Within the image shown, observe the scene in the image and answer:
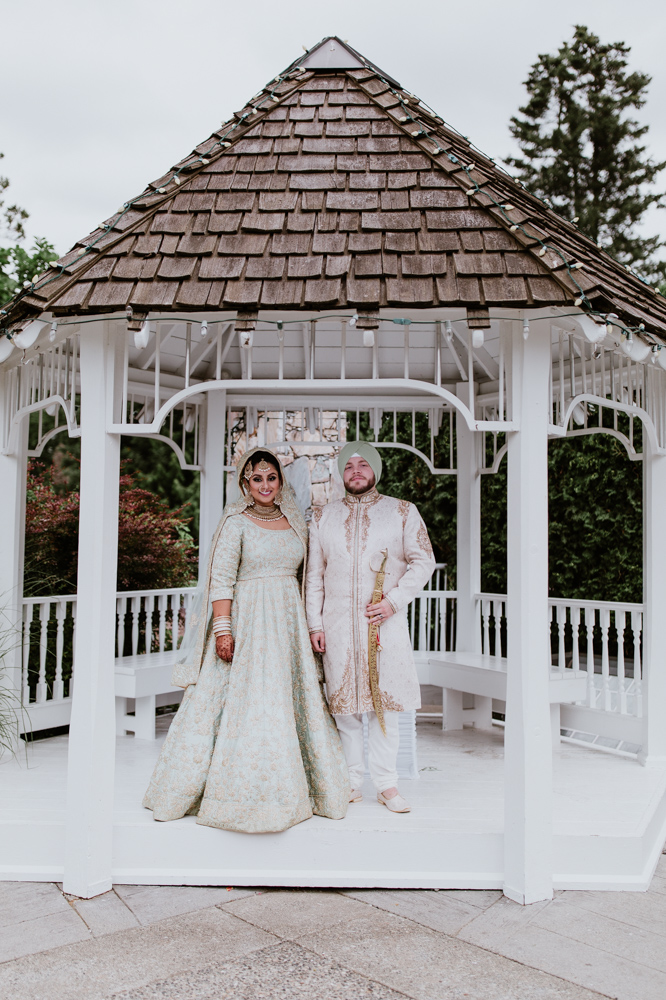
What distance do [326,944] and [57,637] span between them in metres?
3.40

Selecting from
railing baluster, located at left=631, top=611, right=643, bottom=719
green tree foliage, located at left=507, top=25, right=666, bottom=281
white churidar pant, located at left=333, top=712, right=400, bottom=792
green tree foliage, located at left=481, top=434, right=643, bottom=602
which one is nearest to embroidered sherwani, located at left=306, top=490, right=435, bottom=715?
white churidar pant, located at left=333, top=712, right=400, bottom=792

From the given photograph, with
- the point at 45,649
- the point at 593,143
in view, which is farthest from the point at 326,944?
the point at 593,143

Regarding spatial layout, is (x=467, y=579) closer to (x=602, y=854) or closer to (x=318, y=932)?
(x=602, y=854)

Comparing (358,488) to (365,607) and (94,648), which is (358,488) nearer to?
(365,607)

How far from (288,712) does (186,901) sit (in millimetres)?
957

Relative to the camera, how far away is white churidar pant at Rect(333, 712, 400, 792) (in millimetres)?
4152

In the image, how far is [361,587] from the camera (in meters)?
4.26

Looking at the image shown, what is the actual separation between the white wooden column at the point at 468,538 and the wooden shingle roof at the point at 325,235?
2.49m

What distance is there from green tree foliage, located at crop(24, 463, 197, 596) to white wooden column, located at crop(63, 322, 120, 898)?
11.5 feet

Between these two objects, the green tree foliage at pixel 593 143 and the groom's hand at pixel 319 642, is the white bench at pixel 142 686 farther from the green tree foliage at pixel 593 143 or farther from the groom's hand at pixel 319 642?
the green tree foliage at pixel 593 143

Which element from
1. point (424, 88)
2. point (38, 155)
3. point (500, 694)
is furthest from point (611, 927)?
point (424, 88)

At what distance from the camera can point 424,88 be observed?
92.7ft

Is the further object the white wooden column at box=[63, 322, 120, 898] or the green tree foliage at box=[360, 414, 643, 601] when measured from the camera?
the green tree foliage at box=[360, 414, 643, 601]

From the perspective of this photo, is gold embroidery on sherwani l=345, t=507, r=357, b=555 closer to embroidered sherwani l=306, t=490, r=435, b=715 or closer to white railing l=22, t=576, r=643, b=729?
embroidered sherwani l=306, t=490, r=435, b=715
